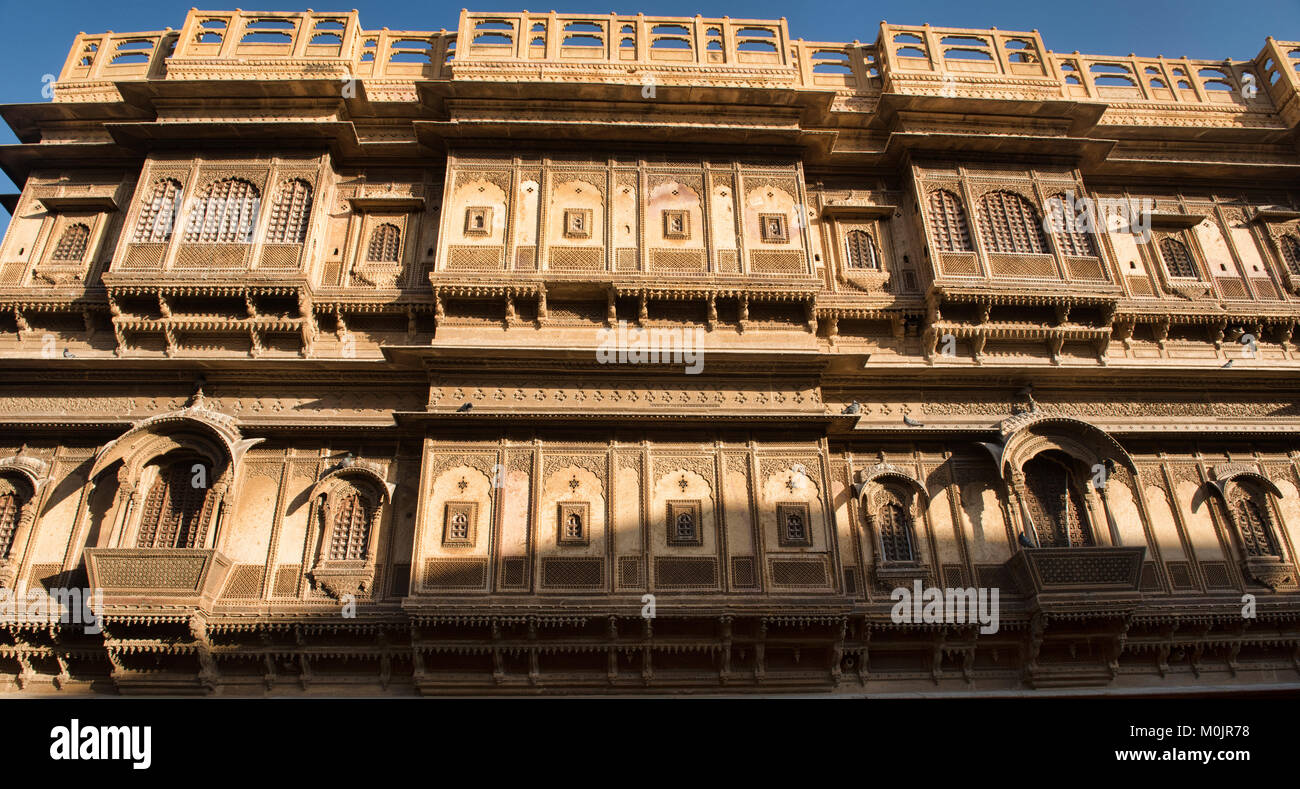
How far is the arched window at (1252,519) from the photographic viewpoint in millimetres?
12641

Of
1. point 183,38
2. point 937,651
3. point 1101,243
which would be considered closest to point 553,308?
point 937,651

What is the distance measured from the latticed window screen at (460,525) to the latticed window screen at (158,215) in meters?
6.82

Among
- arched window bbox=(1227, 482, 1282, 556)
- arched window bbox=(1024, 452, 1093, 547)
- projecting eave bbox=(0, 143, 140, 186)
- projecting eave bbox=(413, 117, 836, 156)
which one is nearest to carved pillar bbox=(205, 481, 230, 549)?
projecting eave bbox=(413, 117, 836, 156)

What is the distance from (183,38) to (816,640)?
14.7 metres

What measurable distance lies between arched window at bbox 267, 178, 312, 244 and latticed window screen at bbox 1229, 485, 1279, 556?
15.2 m

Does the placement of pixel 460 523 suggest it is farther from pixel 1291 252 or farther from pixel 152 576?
pixel 1291 252

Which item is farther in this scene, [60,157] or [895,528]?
[60,157]

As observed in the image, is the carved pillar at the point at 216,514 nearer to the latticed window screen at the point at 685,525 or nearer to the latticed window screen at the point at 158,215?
the latticed window screen at the point at 158,215

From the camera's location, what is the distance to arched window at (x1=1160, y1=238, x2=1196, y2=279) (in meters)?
15.1

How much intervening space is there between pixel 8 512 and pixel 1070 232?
17115mm

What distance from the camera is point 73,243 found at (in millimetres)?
14312

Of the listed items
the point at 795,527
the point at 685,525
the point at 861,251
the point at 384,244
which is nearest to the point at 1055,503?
the point at 795,527

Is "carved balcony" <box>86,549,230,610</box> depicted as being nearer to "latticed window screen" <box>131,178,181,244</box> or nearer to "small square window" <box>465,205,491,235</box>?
"latticed window screen" <box>131,178,181,244</box>

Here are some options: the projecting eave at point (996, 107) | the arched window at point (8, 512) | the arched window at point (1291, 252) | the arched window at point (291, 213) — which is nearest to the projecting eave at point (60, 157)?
the arched window at point (291, 213)
